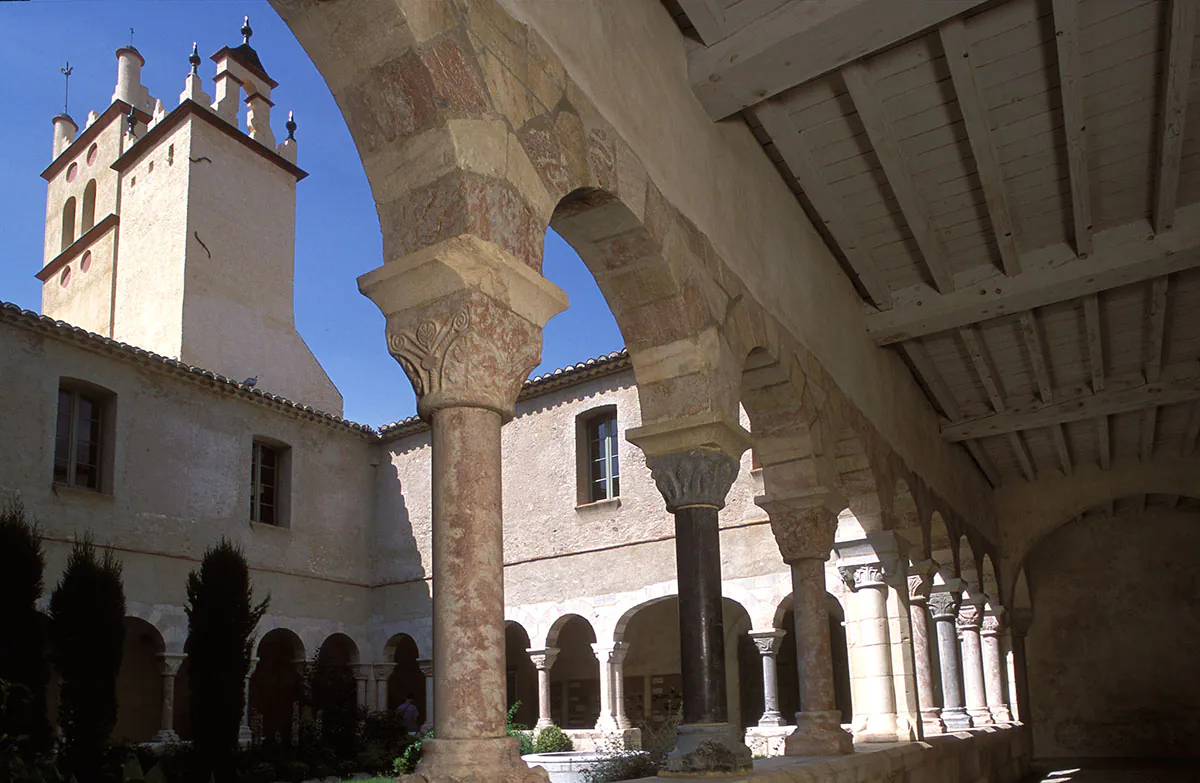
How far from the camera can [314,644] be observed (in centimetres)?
1633

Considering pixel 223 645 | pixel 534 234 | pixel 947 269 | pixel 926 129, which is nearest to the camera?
pixel 534 234

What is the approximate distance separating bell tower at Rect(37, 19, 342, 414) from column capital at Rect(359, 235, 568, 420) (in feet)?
51.0

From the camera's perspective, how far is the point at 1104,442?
12.2m

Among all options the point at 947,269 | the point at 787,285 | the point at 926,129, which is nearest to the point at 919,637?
the point at 947,269

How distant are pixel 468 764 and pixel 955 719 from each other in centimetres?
938

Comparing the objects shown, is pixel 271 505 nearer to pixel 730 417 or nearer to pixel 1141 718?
pixel 730 417

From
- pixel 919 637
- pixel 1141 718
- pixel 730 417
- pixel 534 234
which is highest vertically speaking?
pixel 534 234

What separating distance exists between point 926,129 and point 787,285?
1.20 metres

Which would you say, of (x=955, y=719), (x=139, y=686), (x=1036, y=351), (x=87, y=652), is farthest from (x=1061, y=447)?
(x=139, y=686)

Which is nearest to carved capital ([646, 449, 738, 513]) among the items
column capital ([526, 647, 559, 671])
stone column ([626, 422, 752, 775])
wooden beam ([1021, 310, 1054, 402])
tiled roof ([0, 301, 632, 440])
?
stone column ([626, 422, 752, 775])

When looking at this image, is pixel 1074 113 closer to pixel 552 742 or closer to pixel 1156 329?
pixel 1156 329

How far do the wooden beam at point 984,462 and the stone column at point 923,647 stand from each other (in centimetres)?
337

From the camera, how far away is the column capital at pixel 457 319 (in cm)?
321

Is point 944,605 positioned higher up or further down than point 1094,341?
further down
